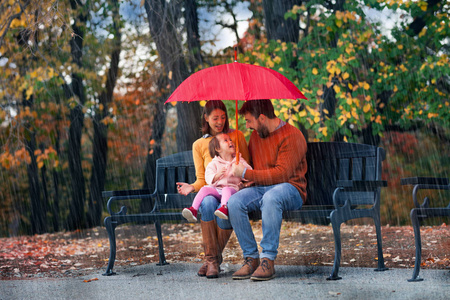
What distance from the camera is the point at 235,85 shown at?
5258mm

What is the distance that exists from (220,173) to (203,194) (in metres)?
0.25

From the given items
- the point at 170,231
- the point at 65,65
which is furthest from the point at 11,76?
the point at 170,231

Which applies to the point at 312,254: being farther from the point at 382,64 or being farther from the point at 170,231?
the point at 170,231

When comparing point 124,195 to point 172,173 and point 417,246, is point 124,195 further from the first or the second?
point 417,246

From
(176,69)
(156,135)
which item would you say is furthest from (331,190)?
(156,135)

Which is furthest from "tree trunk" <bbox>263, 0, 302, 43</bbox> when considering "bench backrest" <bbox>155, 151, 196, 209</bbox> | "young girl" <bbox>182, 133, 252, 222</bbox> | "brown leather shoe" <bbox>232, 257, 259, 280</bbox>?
"brown leather shoe" <bbox>232, 257, 259, 280</bbox>

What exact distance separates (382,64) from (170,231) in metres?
5.43

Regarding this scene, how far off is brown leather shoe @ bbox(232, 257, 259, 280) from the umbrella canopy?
1469mm

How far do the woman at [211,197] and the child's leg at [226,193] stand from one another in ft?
0.39

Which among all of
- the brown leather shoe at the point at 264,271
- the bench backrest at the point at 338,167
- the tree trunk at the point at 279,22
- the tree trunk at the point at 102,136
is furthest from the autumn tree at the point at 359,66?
the tree trunk at the point at 102,136

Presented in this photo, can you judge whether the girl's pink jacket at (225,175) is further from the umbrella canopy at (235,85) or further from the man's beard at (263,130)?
the umbrella canopy at (235,85)

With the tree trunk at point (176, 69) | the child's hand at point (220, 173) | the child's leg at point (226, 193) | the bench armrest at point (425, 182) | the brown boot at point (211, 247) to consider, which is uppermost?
the tree trunk at point (176, 69)

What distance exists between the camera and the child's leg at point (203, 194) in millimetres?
5363

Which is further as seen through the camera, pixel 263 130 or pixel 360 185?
pixel 263 130
